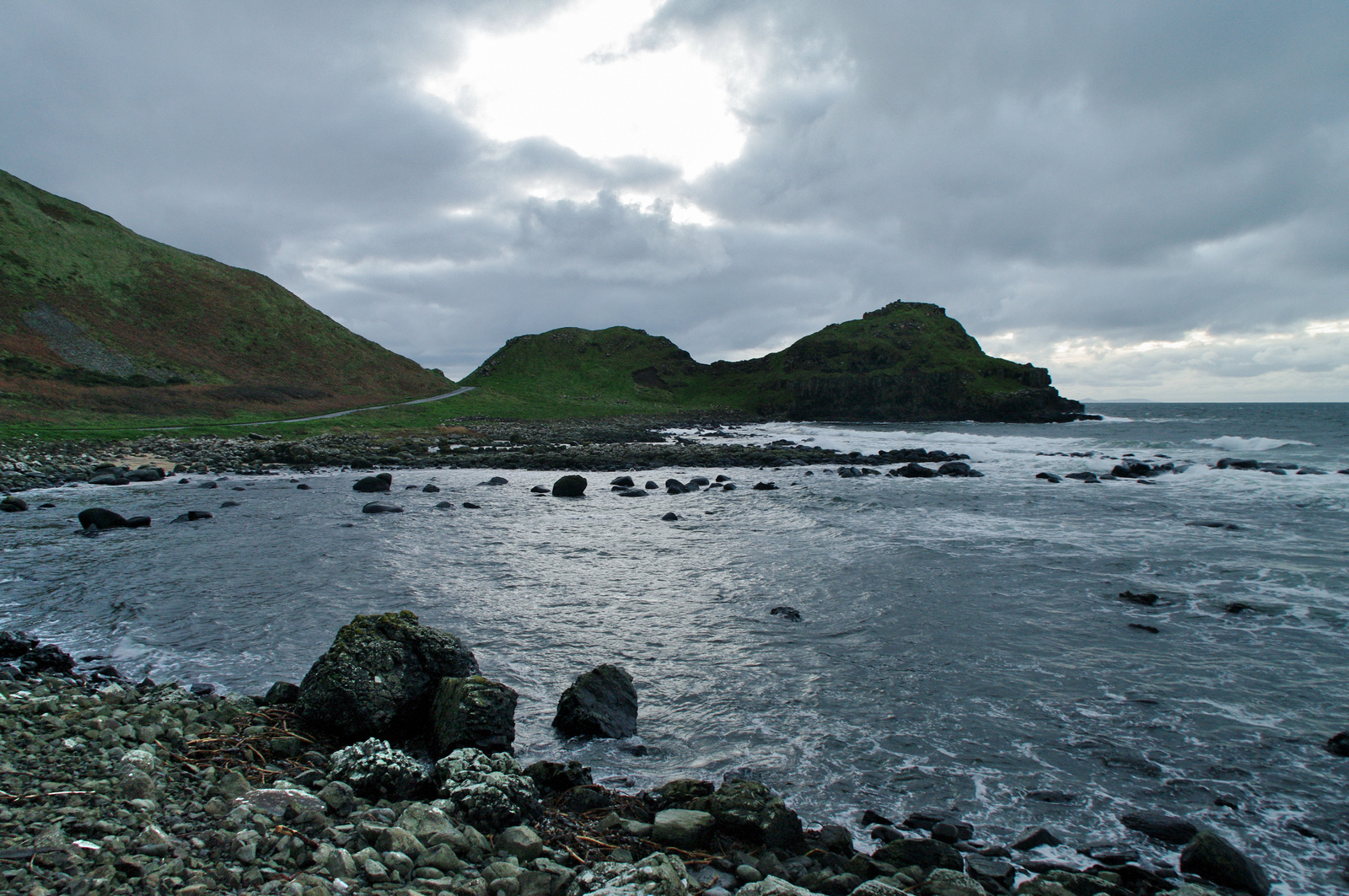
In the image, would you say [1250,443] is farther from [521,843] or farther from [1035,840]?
[521,843]

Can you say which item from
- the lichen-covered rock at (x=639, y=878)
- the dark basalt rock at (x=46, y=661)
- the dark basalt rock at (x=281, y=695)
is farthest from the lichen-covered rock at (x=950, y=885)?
the dark basalt rock at (x=46, y=661)

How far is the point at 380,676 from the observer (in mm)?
7922

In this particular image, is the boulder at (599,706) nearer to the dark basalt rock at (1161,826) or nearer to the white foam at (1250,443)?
the dark basalt rock at (1161,826)

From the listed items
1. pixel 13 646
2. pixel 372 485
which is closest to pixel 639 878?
pixel 13 646

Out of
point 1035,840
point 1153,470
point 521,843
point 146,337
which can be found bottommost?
point 1035,840

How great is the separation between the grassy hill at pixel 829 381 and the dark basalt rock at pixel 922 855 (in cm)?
8720

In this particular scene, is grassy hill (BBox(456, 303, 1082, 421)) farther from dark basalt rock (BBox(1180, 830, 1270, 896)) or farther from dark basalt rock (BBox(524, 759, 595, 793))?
dark basalt rock (BBox(1180, 830, 1270, 896))

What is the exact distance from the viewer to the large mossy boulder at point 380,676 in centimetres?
752

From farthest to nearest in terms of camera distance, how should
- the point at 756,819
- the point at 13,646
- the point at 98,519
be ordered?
the point at 98,519, the point at 13,646, the point at 756,819

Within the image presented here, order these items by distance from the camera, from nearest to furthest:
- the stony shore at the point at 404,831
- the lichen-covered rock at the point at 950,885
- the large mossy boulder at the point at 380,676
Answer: the stony shore at the point at 404,831 < the lichen-covered rock at the point at 950,885 < the large mossy boulder at the point at 380,676

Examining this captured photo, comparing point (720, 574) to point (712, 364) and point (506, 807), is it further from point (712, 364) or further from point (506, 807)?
point (712, 364)

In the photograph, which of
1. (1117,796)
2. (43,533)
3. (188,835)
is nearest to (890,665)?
(1117,796)

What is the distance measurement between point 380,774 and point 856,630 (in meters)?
8.44

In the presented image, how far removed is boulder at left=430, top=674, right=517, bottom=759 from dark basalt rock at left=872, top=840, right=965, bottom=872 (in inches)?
166
